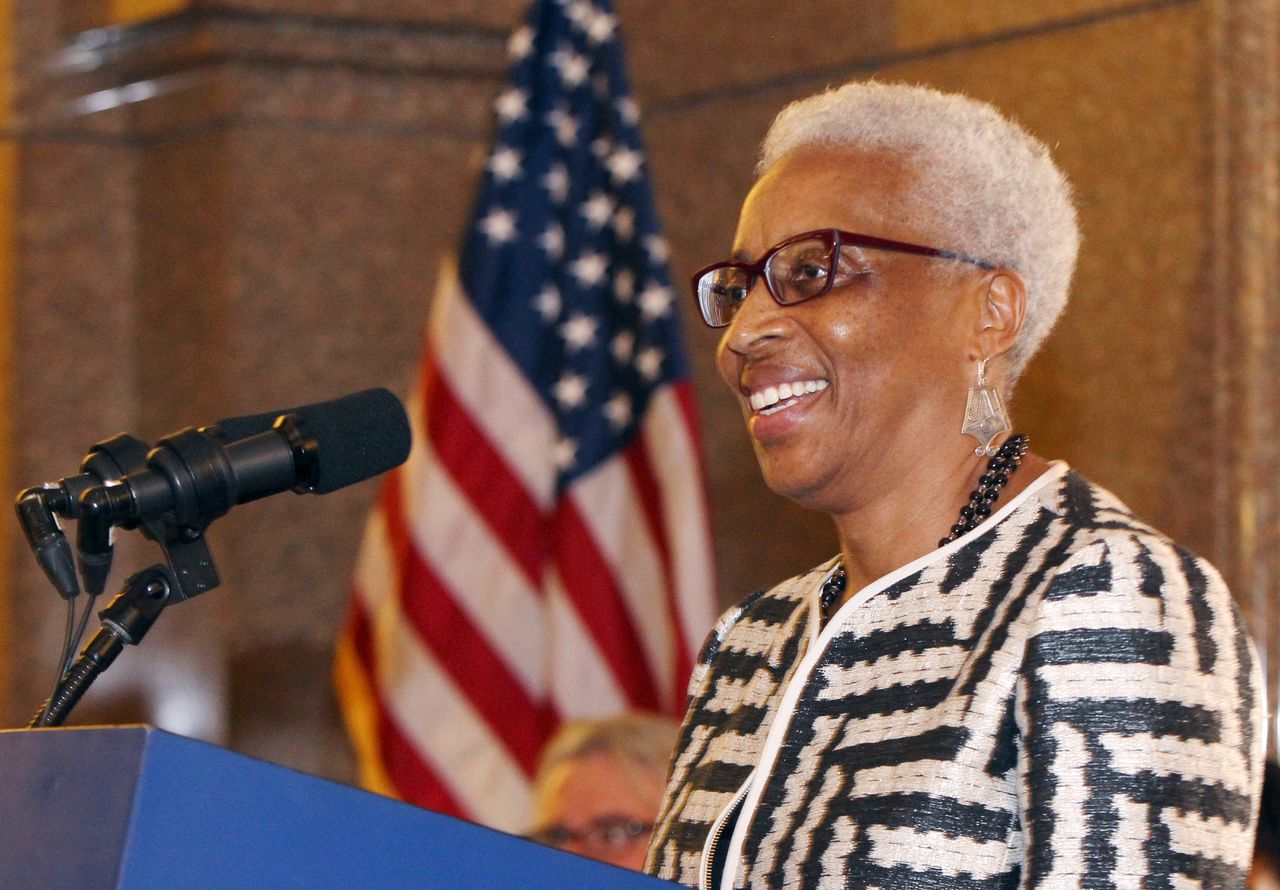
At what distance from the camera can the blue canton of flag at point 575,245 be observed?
4176mm

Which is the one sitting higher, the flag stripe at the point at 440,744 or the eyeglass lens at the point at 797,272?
the eyeglass lens at the point at 797,272

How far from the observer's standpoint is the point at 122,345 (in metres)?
4.94

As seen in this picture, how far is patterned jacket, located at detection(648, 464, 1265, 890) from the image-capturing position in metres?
1.37

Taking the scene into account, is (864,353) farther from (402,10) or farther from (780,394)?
(402,10)

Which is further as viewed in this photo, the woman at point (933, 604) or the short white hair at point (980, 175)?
the short white hair at point (980, 175)

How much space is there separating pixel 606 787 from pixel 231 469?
196cm

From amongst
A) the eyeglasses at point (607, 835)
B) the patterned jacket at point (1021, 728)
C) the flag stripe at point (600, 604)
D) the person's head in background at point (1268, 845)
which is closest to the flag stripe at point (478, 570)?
the flag stripe at point (600, 604)

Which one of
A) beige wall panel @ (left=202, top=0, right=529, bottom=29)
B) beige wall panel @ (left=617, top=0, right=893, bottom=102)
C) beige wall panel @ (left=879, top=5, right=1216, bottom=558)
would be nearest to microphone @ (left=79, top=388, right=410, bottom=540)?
beige wall panel @ (left=879, top=5, right=1216, bottom=558)

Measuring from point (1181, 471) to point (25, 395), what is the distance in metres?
3.07

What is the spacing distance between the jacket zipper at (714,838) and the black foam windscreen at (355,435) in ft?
1.49

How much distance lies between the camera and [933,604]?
162 centimetres

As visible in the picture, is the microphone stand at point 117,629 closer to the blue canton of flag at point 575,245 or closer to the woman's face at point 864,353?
the woman's face at point 864,353

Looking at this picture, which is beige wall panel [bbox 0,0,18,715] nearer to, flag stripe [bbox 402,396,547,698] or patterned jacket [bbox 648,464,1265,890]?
flag stripe [bbox 402,396,547,698]

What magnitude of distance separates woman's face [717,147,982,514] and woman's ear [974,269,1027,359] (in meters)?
0.01
